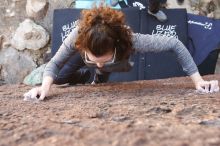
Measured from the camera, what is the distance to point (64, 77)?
174 cm

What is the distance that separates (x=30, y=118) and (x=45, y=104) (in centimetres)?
26

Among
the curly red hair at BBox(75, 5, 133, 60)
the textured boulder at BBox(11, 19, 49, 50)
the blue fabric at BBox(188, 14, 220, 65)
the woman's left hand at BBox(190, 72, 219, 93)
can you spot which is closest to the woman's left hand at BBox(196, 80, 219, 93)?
the woman's left hand at BBox(190, 72, 219, 93)

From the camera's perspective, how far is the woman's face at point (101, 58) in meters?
1.23

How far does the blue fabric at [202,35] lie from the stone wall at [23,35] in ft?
2.45

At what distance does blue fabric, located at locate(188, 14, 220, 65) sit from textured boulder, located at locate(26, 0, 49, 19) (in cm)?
86

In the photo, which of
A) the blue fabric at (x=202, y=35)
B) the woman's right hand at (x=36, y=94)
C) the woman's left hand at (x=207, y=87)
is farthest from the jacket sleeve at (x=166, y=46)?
the blue fabric at (x=202, y=35)

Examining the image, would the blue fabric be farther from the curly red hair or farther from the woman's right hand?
the woman's right hand

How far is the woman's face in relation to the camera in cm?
123

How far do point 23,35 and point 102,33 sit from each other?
1.27 meters

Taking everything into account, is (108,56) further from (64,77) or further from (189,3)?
(189,3)

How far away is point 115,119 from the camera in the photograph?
2.80 feet

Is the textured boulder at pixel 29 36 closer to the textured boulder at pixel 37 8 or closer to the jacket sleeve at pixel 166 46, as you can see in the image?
the textured boulder at pixel 37 8

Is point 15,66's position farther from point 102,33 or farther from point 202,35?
point 102,33

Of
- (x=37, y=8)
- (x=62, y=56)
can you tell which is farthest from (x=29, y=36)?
(x=62, y=56)
